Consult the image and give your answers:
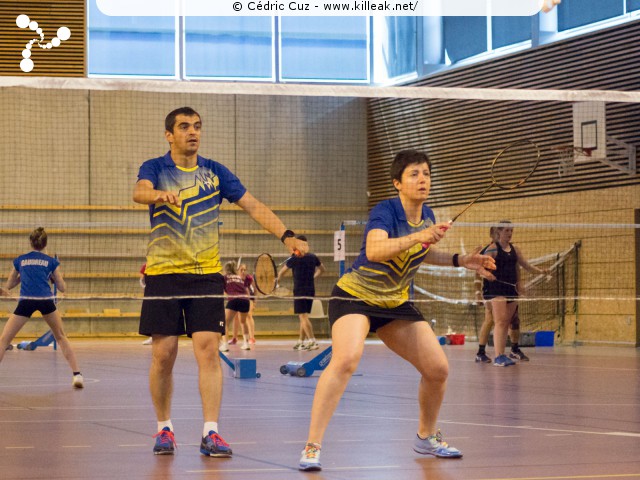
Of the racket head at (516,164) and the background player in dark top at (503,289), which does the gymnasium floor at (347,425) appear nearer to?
the background player in dark top at (503,289)

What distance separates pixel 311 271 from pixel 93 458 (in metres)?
13.5

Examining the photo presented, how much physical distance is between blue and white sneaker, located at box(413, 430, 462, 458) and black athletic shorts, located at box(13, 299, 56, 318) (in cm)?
632

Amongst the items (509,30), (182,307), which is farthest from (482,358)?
(182,307)

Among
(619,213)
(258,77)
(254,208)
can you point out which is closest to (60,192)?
(258,77)

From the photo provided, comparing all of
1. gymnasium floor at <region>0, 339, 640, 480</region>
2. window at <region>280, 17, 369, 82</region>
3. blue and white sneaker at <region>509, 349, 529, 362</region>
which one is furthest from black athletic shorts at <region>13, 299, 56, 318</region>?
window at <region>280, 17, 369, 82</region>

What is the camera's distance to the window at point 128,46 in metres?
26.8

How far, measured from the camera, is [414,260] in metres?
6.17

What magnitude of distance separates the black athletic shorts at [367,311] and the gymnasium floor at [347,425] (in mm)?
794

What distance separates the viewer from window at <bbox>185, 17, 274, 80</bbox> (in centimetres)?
2708

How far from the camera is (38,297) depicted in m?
11.8

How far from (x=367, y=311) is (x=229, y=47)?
72.2 ft

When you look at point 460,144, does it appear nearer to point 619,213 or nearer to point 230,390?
point 619,213

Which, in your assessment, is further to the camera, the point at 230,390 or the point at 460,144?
the point at 460,144

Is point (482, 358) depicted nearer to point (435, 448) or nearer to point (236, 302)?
point (236, 302)
